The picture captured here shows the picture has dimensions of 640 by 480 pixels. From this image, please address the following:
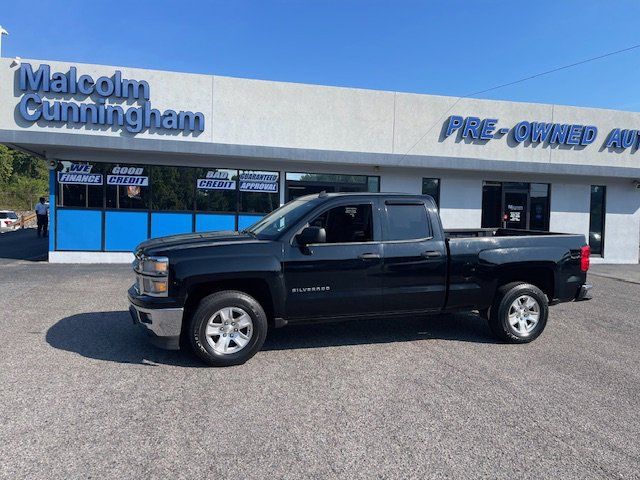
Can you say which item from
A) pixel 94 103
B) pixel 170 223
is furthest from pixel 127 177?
pixel 94 103

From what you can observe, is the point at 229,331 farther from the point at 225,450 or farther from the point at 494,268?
the point at 494,268

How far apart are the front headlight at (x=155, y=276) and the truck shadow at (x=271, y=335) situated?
0.78 metres

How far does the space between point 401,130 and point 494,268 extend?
900 centimetres

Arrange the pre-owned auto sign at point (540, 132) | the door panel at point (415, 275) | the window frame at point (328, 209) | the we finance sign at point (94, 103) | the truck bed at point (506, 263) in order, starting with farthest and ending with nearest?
the pre-owned auto sign at point (540, 132) < the we finance sign at point (94, 103) < the truck bed at point (506, 263) < the door panel at point (415, 275) < the window frame at point (328, 209)

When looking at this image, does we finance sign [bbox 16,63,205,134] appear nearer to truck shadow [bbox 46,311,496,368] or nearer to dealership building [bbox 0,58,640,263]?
dealership building [bbox 0,58,640,263]

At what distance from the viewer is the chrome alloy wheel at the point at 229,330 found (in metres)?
4.89

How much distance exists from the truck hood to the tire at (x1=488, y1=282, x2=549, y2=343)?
128 inches

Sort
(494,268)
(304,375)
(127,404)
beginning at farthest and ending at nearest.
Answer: (494,268)
(304,375)
(127,404)

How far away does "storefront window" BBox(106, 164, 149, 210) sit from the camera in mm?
12945

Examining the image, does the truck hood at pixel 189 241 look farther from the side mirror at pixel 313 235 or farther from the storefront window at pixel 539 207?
the storefront window at pixel 539 207

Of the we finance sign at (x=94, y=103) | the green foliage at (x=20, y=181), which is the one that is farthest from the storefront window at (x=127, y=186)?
the green foliage at (x=20, y=181)

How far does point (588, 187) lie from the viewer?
52.3 feet

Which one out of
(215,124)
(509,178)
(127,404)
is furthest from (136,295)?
(509,178)

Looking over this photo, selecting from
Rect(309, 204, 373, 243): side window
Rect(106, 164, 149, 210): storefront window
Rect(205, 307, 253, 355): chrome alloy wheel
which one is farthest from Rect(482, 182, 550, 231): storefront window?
Rect(205, 307, 253, 355): chrome alloy wheel
